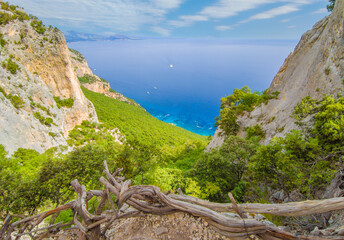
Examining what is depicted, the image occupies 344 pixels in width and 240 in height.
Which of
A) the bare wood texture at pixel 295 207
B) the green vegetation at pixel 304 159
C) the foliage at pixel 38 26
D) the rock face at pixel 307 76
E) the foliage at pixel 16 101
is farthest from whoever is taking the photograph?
the foliage at pixel 38 26

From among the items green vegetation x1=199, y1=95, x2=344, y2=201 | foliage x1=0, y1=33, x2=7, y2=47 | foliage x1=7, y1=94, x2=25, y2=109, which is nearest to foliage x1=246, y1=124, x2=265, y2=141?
green vegetation x1=199, y1=95, x2=344, y2=201

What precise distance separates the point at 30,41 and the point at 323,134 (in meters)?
37.1

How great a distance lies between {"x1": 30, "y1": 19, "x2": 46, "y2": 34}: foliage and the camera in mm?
28881

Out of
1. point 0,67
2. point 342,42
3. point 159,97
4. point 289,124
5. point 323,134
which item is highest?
point 342,42

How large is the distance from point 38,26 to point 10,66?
10.8 m

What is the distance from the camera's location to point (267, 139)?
17.6 metres

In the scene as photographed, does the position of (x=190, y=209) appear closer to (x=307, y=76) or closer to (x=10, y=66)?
(x=307, y=76)

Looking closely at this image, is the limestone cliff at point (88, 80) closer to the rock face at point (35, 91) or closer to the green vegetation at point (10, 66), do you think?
the rock face at point (35, 91)

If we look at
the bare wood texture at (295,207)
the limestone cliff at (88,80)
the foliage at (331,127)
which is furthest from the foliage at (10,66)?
the limestone cliff at (88,80)

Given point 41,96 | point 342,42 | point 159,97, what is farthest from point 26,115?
point 159,97

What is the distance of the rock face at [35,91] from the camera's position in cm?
1941

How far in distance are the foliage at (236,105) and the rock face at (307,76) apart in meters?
0.91

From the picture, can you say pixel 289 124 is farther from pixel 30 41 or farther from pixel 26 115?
pixel 30 41

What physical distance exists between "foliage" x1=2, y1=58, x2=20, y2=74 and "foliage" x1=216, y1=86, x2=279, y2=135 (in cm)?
2735
